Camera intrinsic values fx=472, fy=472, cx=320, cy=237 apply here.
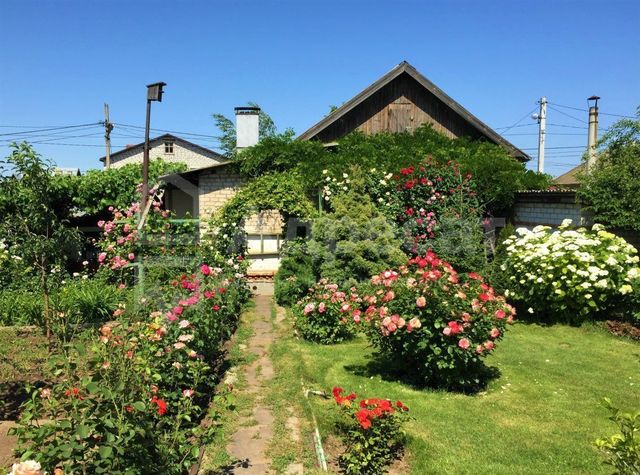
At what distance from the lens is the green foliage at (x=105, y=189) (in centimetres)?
1159

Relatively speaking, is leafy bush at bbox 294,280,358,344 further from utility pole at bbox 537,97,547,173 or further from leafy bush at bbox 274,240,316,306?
utility pole at bbox 537,97,547,173

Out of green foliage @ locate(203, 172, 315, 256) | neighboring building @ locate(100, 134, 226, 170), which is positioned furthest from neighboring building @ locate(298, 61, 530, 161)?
neighboring building @ locate(100, 134, 226, 170)

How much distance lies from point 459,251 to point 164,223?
618cm

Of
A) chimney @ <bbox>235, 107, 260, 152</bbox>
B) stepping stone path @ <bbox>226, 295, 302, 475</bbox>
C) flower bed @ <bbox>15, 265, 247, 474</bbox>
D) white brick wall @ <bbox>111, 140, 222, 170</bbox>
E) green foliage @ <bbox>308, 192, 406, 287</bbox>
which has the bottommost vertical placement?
stepping stone path @ <bbox>226, 295, 302, 475</bbox>

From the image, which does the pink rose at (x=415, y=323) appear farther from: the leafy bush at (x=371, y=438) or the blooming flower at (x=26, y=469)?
the blooming flower at (x=26, y=469)

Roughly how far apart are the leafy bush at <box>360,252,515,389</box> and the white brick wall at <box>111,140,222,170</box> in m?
35.2

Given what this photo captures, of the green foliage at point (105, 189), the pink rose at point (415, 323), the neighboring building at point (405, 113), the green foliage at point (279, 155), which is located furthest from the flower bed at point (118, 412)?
the neighboring building at point (405, 113)

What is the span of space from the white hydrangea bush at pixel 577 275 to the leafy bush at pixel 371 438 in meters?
4.99

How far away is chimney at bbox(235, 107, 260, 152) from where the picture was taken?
1420 centimetres

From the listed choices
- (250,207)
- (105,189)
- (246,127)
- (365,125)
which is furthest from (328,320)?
(246,127)

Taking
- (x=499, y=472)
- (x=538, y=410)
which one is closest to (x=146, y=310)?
(x=499, y=472)

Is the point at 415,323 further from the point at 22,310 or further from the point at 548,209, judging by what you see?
the point at 548,209

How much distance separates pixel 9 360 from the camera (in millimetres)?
5820

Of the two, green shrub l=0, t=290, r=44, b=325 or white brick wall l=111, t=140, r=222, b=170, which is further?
white brick wall l=111, t=140, r=222, b=170
